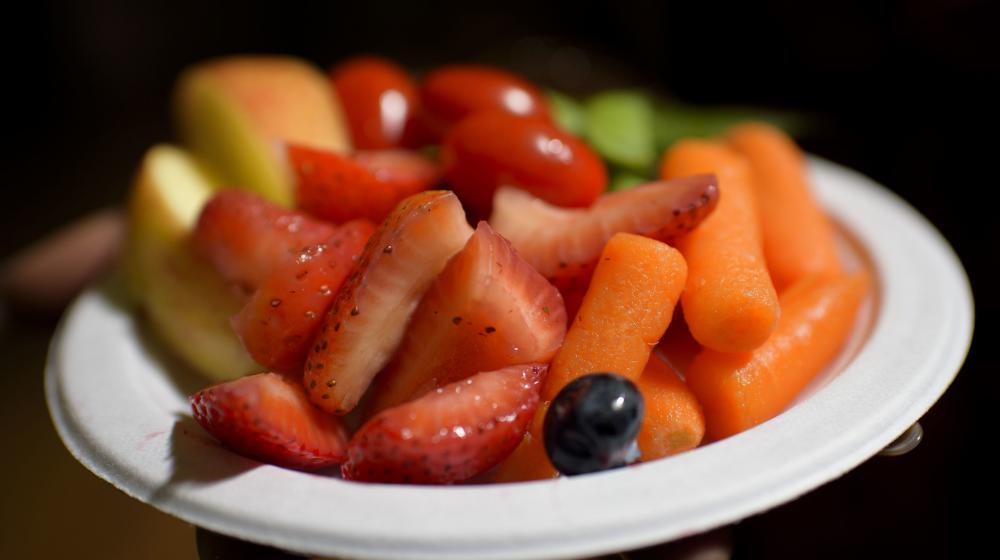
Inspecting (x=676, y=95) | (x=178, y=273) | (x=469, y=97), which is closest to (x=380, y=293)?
(x=178, y=273)

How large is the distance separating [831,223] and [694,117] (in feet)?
1.58

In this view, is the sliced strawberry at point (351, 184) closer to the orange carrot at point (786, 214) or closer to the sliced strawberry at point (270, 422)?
the sliced strawberry at point (270, 422)

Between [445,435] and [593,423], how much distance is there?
152mm

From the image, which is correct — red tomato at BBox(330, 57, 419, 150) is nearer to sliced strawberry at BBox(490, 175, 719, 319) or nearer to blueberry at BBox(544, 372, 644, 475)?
sliced strawberry at BBox(490, 175, 719, 319)

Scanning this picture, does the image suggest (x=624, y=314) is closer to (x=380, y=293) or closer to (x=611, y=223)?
(x=611, y=223)

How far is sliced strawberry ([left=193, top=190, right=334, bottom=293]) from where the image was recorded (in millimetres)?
1138

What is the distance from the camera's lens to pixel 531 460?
966 millimetres

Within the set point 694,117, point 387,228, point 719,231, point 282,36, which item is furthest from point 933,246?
point 282,36

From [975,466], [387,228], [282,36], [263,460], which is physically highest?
[387,228]

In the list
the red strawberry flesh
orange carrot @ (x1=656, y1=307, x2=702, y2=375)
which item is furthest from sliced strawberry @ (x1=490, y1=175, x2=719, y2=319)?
orange carrot @ (x1=656, y1=307, x2=702, y2=375)

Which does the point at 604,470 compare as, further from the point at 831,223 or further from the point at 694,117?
the point at 694,117

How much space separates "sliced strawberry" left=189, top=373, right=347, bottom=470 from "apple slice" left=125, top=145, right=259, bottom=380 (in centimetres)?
18

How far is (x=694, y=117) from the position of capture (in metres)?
1.91

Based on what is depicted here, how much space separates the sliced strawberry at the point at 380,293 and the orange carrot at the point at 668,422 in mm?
287
